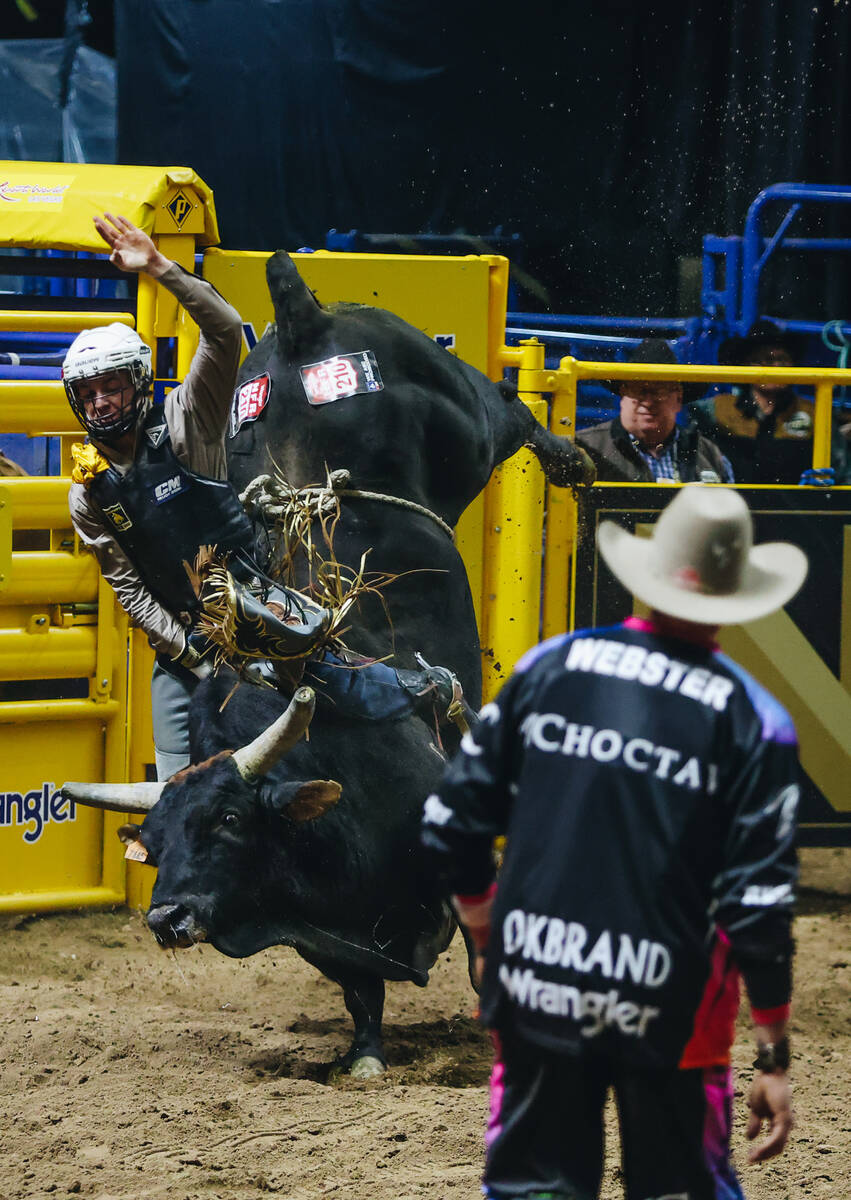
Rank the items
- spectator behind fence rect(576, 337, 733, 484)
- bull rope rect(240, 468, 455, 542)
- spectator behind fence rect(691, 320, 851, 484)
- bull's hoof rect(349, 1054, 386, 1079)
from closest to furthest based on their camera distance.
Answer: bull's hoof rect(349, 1054, 386, 1079) → bull rope rect(240, 468, 455, 542) → spectator behind fence rect(576, 337, 733, 484) → spectator behind fence rect(691, 320, 851, 484)

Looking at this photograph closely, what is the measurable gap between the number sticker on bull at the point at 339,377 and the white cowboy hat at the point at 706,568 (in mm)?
2523

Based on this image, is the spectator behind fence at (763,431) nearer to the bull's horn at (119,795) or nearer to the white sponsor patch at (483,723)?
the bull's horn at (119,795)

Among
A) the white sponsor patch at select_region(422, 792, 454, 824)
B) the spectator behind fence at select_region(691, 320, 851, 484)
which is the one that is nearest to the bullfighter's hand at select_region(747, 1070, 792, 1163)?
the white sponsor patch at select_region(422, 792, 454, 824)

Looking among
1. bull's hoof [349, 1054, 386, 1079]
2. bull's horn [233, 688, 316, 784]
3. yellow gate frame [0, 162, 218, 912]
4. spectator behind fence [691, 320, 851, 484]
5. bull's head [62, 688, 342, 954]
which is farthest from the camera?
spectator behind fence [691, 320, 851, 484]

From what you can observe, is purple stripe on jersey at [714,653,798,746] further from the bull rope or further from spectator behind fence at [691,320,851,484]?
spectator behind fence at [691,320,851,484]

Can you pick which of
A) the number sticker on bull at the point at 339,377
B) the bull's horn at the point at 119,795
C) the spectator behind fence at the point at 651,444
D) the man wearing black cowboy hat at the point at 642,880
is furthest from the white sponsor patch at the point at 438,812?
the spectator behind fence at the point at 651,444

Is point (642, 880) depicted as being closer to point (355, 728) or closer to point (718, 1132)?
point (718, 1132)

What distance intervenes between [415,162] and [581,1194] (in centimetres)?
948

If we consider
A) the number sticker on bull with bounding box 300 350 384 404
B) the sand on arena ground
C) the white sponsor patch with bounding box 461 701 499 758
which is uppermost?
the number sticker on bull with bounding box 300 350 384 404

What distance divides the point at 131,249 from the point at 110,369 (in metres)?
0.37

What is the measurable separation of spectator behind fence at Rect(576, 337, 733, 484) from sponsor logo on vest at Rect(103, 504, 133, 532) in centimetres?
256

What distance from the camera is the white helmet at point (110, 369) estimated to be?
4336 millimetres

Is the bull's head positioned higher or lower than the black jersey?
lower

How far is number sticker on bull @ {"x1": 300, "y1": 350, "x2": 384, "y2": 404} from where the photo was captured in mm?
4996
